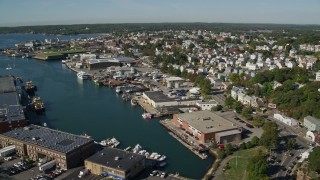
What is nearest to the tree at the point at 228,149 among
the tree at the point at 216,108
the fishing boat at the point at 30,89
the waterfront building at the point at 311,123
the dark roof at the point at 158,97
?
the waterfront building at the point at 311,123

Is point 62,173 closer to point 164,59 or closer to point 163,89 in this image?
point 163,89

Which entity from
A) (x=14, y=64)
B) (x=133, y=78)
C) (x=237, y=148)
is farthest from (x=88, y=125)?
(x=14, y=64)

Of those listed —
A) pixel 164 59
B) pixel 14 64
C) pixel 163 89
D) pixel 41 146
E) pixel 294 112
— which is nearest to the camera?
pixel 41 146

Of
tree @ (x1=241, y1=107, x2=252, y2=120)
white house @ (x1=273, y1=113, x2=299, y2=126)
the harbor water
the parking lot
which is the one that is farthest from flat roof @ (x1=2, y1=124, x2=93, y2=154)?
white house @ (x1=273, y1=113, x2=299, y2=126)

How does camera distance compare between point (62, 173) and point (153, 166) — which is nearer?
point (62, 173)

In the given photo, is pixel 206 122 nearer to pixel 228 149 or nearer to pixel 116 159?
pixel 228 149

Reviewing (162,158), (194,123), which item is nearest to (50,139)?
(162,158)
